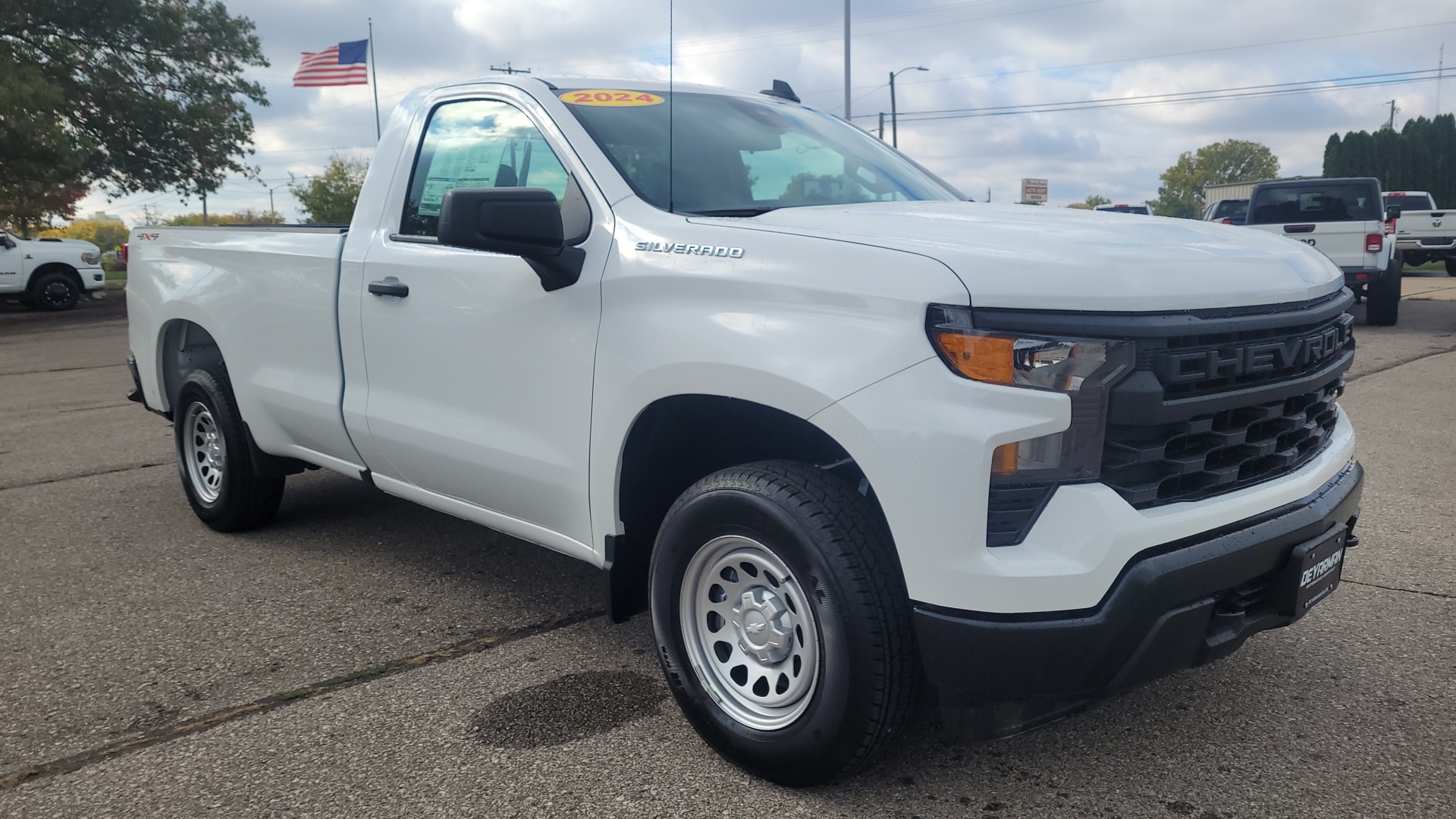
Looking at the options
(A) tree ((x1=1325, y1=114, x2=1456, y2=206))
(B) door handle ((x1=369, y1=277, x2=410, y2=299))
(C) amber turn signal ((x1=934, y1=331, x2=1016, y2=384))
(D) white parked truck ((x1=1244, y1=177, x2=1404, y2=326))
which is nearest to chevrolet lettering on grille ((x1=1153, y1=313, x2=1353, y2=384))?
(C) amber turn signal ((x1=934, y1=331, x2=1016, y2=384))

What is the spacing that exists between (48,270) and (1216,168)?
393 feet

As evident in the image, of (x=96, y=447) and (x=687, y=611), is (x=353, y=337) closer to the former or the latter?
(x=687, y=611)

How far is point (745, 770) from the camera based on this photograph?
9.38 ft

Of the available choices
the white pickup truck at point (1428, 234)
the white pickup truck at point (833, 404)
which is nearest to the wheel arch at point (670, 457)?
the white pickup truck at point (833, 404)

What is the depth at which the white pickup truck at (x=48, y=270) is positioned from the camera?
Answer: 72.8 feet

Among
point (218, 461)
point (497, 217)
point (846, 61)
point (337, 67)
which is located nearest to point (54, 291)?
point (337, 67)

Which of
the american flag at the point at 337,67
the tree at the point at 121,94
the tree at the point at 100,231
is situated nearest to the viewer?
the tree at the point at 121,94

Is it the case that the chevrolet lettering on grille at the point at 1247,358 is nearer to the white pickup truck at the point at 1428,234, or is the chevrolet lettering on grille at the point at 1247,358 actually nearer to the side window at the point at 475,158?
the side window at the point at 475,158

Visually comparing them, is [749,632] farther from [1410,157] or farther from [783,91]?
[1410,157]

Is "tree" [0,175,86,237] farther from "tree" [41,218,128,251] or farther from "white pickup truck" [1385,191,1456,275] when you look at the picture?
"tree" [41,218,128,251]

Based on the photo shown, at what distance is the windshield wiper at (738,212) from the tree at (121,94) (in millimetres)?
21754

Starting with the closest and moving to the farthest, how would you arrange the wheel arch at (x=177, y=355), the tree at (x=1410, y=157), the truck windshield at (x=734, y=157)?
the truck windshield at (x=734, y=157), the wheel arch at (x=177, y=355), the tree at (x=1410, y=157)

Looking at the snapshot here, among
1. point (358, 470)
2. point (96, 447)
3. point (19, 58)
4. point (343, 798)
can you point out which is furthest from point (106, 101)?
point (343, 798)

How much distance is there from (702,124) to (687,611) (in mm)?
1620
